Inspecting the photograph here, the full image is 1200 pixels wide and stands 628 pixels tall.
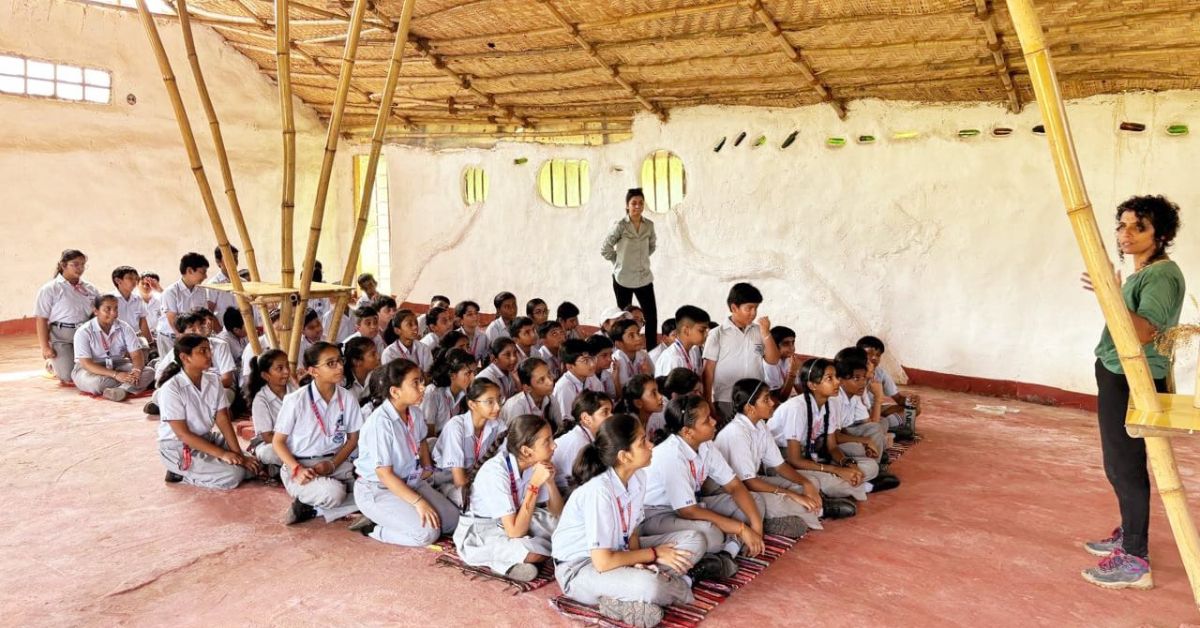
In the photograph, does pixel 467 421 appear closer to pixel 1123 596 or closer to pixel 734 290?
pixel 734 290

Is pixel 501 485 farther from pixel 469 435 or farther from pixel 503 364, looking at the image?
pixel 503 364

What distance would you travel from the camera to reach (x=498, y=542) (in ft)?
11.6

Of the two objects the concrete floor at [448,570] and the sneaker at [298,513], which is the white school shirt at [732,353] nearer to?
the concrete floor at [448,570]

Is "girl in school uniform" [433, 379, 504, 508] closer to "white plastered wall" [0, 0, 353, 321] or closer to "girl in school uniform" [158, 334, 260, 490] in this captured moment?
"girl in school uniform" [158, 334, 260, 490]

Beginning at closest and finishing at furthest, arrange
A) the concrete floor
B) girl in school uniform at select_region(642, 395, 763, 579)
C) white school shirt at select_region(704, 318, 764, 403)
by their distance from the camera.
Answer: the concrete floor → girl in school uniform at select_region(642, 395, 763, 579) → white school shirt at select_region(704, 318, 764, 403)

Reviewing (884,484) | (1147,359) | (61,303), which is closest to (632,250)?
(884,484)

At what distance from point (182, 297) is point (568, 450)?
4958 millimetres

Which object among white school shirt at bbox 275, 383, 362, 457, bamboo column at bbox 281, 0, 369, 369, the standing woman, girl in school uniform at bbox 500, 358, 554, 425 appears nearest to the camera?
white school shirt at bbox 275, 383, 362, 457

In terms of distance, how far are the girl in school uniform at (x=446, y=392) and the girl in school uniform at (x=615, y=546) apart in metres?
1.60

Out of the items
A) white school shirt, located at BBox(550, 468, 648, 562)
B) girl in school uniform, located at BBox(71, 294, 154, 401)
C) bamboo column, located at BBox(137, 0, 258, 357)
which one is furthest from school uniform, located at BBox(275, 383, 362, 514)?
girl in school uniform, located at BBox(71, 294, 154, 401)

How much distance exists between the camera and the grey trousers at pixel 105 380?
268 inches

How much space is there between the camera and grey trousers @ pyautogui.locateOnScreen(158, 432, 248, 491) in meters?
4.64

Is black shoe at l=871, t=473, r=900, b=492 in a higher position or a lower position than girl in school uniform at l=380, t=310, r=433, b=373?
lower

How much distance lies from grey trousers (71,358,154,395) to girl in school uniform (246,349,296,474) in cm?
266
